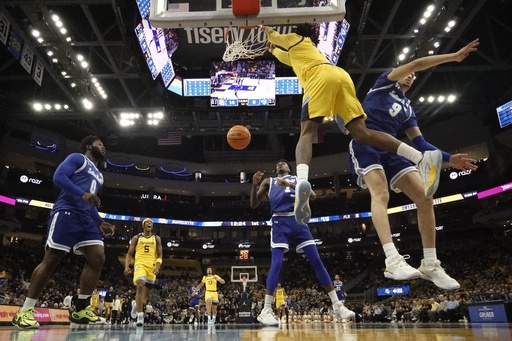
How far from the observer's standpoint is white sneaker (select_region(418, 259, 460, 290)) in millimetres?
3242

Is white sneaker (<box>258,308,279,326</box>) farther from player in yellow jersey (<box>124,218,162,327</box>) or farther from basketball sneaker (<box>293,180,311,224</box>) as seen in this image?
player in yellow jersey (<box>124,218,162,327</box>)

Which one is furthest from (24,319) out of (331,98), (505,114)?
(505,114)

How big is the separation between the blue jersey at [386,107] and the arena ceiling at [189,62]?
28.4 feet

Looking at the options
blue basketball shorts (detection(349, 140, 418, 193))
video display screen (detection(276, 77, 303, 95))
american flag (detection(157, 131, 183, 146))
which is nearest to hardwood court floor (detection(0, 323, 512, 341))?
blue basketball shorts (detection(349, 140, 418, 193))

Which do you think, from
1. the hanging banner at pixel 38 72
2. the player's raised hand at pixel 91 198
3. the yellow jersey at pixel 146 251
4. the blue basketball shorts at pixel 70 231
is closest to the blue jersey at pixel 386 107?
the player's raised hand at pixel 91 198

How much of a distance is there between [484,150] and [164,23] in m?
28.9

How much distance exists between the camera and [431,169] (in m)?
3.17

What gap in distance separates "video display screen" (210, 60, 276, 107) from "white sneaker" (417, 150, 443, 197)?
1218 centimetres

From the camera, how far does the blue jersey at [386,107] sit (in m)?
3.92

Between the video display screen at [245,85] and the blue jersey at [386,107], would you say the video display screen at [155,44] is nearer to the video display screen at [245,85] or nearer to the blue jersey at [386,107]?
the video display screen at [245,85]

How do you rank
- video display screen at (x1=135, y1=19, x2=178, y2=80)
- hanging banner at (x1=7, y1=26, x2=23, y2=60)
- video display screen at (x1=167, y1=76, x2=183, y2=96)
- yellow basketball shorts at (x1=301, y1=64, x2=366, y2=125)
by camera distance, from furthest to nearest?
video display screen at (x1=167, y1=76, x2=183, y2=96), hanging banner at (x1=7, y1=26, x2=23, y2=60), video display screen at (x1=135, y1=19, x2=178, y2=80), yellow basketball shorts at (x1=301, y1=64, x2=366, y2=125)

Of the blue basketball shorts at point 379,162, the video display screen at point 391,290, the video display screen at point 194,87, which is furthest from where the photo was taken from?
the video display screen at point 391,290

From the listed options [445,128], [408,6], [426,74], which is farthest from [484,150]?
[408,6]

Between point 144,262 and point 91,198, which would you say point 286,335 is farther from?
point 144,262
